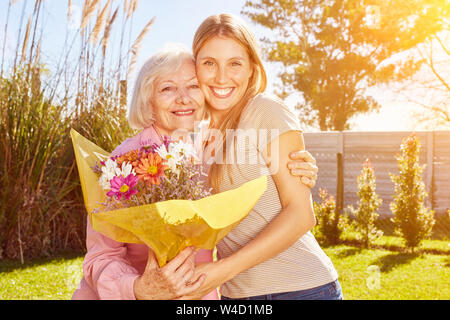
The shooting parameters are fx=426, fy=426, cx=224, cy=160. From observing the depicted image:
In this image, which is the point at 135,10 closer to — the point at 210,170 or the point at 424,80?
the point at 210,170

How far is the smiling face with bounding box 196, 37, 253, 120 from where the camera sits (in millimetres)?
1740

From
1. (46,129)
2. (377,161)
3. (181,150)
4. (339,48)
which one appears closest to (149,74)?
(181,150)

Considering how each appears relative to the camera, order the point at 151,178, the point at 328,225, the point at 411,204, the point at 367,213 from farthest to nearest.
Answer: the point at 328,225 < the point at 367,213 < the point at 411,204 < the point at 151,178

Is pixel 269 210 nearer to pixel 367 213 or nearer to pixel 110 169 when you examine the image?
pixel 110 169

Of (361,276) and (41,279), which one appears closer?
(41,279)

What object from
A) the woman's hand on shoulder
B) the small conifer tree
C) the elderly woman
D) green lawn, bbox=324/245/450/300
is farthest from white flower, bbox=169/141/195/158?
the small conifer tree

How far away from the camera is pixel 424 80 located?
1465 cm

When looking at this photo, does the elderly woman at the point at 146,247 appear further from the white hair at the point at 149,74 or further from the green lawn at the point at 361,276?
the green lawn at the point at 361,276

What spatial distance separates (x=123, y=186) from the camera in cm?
119

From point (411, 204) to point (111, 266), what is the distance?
632cm

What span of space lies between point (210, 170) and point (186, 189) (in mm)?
449

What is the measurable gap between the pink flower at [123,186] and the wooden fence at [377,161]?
8660 mm

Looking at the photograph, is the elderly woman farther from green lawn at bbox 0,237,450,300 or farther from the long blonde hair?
green lawn at bbox 0,237,450,300
